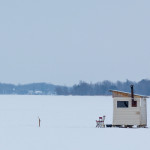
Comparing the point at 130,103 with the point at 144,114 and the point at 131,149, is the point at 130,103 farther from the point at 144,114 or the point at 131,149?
the point at 131,149

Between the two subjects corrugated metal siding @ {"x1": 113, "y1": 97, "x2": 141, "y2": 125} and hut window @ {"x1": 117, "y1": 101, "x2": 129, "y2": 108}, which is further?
hut window @ {"x1": 117, "y1": 101, "x2": 129, "y2": 108}

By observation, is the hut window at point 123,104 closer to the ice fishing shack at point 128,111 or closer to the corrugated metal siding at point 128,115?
the ice fishing shack at point 128,111

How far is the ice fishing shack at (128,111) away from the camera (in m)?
35.4

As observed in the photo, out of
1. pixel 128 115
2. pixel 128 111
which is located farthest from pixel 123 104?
pixel 128 115

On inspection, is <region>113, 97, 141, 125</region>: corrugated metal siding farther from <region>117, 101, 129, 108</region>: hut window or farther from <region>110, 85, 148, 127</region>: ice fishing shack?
<region>117, 101, 129, 108</region>: hut window

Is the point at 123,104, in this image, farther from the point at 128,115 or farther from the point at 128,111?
the point at 128,115

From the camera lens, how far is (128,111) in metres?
35.6

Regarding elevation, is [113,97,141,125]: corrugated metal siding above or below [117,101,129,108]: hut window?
below

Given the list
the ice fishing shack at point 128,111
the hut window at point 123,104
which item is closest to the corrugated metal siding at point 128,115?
the ice fishing shack at point 128,111

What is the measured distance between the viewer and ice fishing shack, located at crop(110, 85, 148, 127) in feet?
116

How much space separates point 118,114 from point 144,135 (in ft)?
22.0

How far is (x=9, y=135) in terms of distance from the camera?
29.3 meters

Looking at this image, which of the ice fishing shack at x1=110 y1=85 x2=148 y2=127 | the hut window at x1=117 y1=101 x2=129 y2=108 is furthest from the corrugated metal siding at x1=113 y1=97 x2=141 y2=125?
the hut window at x1=117 y1=101 x2=129 y2=108

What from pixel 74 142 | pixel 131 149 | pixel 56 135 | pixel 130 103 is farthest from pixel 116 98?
pixel 131 149
